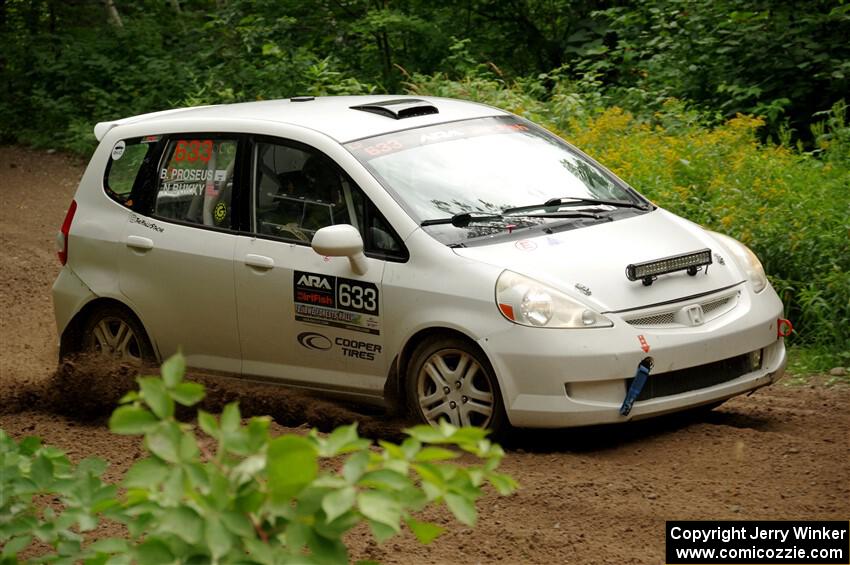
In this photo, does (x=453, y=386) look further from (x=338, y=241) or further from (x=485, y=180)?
(x=485, y=180)

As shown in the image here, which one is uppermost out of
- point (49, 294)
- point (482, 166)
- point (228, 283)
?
point (482, 166)

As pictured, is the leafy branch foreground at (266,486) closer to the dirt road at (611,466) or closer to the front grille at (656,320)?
the dirt road at (611,466)

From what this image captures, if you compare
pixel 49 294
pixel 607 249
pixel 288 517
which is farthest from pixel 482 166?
pixel 49 294

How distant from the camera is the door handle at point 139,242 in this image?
7.47 meters

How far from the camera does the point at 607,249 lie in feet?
21.1

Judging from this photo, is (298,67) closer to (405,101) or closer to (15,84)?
(15,84)

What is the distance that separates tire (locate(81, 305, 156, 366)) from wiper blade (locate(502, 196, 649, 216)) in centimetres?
230

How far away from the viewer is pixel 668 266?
20.7 feet

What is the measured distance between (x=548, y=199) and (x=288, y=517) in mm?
4606

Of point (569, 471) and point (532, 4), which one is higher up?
point (532, 4)

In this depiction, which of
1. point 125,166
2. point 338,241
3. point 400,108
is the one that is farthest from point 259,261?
point 125,166

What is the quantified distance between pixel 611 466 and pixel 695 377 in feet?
2.20

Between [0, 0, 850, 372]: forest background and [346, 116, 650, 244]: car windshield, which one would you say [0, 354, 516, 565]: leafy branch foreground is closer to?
[346, 116, 650, 244]: car windshield

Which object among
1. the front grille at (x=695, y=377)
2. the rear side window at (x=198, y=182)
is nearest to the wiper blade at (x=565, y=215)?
the front grille at (x=695, y=377)
